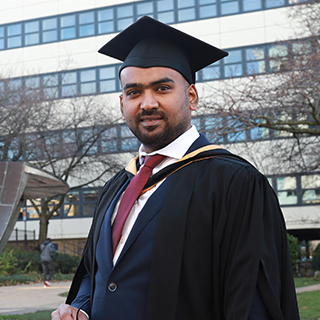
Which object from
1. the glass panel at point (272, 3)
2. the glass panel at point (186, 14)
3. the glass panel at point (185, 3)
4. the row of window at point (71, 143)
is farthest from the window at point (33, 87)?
the glass panel at point (272, 3)

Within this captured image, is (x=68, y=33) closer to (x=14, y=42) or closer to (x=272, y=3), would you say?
(x=14, y=42)

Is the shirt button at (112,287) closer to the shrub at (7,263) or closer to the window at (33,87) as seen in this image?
the shrub at (7,263)

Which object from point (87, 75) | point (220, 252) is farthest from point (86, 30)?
point (220, 252)

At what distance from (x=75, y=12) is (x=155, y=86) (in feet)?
103

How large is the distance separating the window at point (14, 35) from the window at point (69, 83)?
483cm

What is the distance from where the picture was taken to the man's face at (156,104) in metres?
2.47

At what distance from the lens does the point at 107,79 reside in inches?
1200

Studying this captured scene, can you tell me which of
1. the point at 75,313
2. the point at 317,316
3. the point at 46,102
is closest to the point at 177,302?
the point at 75,313

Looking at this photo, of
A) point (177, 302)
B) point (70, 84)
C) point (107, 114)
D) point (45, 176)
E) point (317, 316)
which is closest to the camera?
point (177, 302)

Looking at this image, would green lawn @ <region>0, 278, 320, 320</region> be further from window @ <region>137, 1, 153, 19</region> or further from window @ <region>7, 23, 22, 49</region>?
window @ <region>7, 23, 22, 49</region>

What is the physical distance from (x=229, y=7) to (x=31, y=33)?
12717 mm

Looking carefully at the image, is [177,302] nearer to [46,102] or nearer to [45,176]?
[45,176]

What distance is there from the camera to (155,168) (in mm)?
2539

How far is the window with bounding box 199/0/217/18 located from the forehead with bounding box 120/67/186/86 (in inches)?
1097
